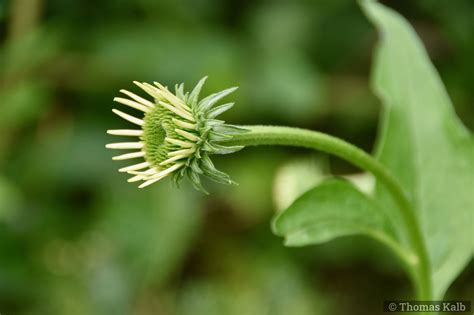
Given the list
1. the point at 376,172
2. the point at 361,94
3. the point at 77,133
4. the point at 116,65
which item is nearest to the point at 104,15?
the point at 116,65

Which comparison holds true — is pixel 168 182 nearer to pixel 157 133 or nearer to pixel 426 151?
pixel 426 151

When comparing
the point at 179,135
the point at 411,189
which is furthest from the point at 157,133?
the point at 411,189

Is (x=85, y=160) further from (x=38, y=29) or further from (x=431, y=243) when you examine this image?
(x=431, y=243)

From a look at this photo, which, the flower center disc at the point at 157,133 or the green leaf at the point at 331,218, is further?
the green leaf at the point at 331,218

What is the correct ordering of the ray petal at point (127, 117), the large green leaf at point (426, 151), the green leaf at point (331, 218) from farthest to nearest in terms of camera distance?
1. the large green leaf at point (426, 151)
2. the green leaf at point (331, 218)
3. the ray petal at point (127, 117)

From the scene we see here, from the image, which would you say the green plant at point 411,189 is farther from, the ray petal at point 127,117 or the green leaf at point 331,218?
the ray petal at point 127,117

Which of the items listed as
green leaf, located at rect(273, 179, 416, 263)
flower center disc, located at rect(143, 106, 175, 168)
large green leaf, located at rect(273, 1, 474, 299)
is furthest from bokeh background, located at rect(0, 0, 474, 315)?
flower center disc, located at rect(143, 106, 175, 168)

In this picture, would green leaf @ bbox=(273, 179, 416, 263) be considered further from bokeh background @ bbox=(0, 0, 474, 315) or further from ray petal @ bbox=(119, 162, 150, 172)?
bokeh background @ bbox=(0, 0, 474, 315)

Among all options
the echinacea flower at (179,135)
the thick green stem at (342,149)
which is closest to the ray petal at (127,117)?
the echinacea flower at (179,135)
